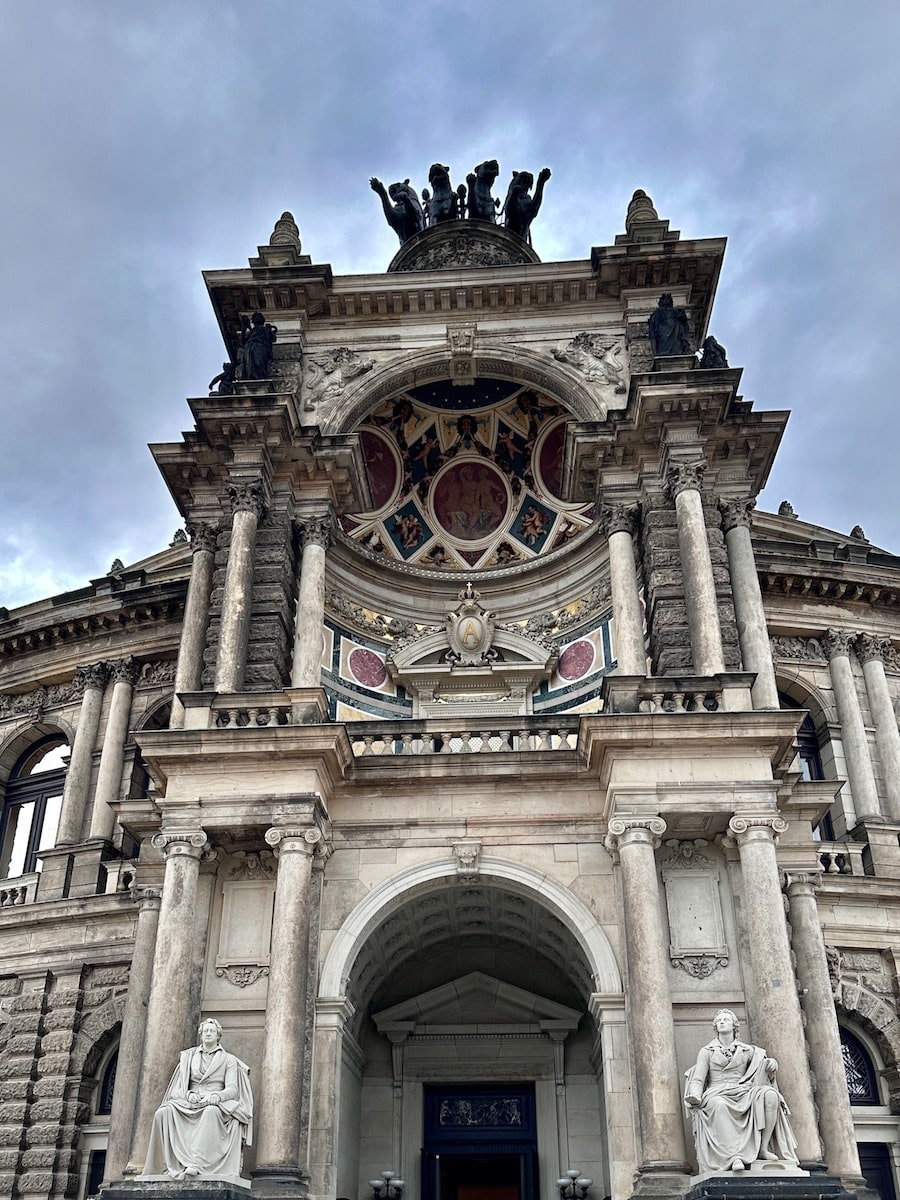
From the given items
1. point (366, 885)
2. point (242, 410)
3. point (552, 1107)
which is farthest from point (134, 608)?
point (552, 1107)

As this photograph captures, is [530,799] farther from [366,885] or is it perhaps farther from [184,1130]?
[184,1130]

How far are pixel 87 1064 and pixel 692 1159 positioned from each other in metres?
12.2

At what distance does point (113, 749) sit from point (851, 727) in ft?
50.5

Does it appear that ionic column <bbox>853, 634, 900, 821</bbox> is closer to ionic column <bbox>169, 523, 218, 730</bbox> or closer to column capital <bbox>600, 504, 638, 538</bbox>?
column capital <bbox>600, 504, 638, 538</bbox>

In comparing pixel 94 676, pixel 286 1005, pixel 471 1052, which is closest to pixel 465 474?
pixel 94 676

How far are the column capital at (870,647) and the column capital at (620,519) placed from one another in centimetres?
763

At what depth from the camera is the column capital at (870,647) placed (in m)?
25.4

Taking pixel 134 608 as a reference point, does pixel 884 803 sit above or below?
below

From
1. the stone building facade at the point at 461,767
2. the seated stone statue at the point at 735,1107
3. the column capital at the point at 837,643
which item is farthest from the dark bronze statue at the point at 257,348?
the seated stone statue at the point at 735,1107

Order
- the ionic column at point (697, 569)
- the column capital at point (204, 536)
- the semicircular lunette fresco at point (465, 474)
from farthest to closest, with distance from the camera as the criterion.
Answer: the semicircular lunette fresco at point (465, 474)
the column capital at point (204, 536)
the ionic column at point (697, 569)

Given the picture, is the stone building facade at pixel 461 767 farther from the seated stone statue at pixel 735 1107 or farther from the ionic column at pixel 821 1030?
the seated stone statue at pixel 735 1107

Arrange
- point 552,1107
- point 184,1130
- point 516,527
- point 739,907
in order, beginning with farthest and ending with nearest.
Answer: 1. point 516,527
2. point 552,1107
3. point 739,907
4. point 184,1130

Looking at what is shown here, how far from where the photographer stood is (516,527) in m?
25.0

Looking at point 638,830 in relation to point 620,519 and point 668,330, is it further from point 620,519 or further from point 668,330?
Answer: point 668,330
